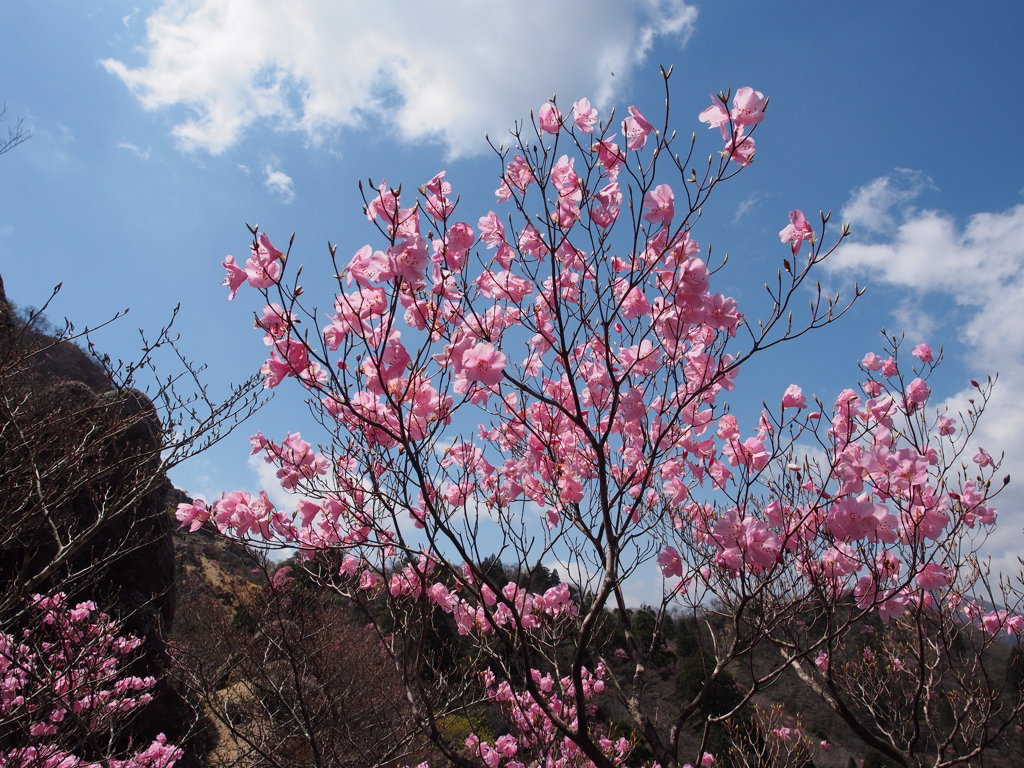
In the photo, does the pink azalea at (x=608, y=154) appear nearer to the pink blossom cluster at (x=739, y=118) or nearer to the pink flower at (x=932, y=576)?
the pink blossom cluster at (x=739, y=118)

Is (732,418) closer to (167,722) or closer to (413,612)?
(413,612)

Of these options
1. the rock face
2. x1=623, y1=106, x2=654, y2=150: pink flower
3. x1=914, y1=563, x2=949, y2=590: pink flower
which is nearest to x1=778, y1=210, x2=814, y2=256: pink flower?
x1=623, y1=106, x2=654, y2=150: pink flower

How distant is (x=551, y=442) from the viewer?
312cm

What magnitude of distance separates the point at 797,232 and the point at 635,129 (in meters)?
0.75

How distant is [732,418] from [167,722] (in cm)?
1170

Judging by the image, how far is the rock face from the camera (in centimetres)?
402

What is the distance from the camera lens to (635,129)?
224cm

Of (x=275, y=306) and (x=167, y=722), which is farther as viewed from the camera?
(x=167, y=722)

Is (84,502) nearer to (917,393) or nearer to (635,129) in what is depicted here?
(635,129)

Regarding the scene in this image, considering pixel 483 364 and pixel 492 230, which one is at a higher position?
pixel 492 230

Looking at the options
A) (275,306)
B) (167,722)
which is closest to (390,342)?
(275,306)

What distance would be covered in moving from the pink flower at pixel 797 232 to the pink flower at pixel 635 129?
2.13 feet

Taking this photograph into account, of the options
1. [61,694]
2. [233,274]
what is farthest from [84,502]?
[233,274]

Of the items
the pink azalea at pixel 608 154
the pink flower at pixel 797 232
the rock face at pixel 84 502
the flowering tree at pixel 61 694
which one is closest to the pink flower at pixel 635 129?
the pink azalea at pixel 608 154
